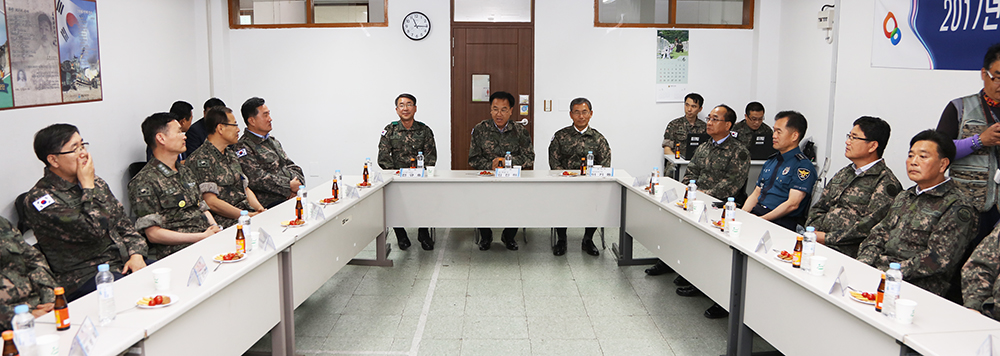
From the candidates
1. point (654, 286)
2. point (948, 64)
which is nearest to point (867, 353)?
point (654, 286)

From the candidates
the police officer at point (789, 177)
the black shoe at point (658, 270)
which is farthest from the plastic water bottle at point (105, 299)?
the black shoe at point (658, 270)

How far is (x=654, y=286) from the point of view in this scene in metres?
4.19

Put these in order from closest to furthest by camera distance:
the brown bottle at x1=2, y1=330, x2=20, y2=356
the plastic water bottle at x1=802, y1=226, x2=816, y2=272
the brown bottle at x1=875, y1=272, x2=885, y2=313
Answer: the brown bottle at x1=2, y1=330, x2=20, y2=356 → the brown bottle at x1=875, y1=272, x2=885, y2=313 → the plastic water bottle at x1=802, y1=226, x2=816, y2=272

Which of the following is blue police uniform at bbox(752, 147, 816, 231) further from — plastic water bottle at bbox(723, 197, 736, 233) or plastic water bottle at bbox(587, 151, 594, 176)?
plastic water bottle at bbox(587, 151, 594, 176)

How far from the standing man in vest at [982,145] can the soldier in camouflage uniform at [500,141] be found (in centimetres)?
311

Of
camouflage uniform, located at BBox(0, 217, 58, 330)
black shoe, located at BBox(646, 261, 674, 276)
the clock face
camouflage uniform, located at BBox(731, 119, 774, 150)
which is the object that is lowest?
black shoe, located at BBox(646, 261, 674, 276)

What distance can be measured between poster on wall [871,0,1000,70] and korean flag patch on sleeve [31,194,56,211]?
16.0ft

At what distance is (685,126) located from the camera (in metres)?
6.84

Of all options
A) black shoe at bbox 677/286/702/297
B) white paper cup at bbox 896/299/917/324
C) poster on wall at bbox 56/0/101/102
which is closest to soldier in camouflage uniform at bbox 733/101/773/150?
black shoe at bbox 677/286/702/297

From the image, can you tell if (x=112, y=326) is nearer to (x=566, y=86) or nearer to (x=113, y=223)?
(x=113, y=223)

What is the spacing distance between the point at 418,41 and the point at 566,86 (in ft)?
5.66

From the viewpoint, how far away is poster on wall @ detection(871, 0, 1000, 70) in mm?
3629

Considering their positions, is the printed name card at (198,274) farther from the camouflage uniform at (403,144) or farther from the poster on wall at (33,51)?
the camouflage uniform at (403,144)

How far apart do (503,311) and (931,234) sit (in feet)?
7.16
